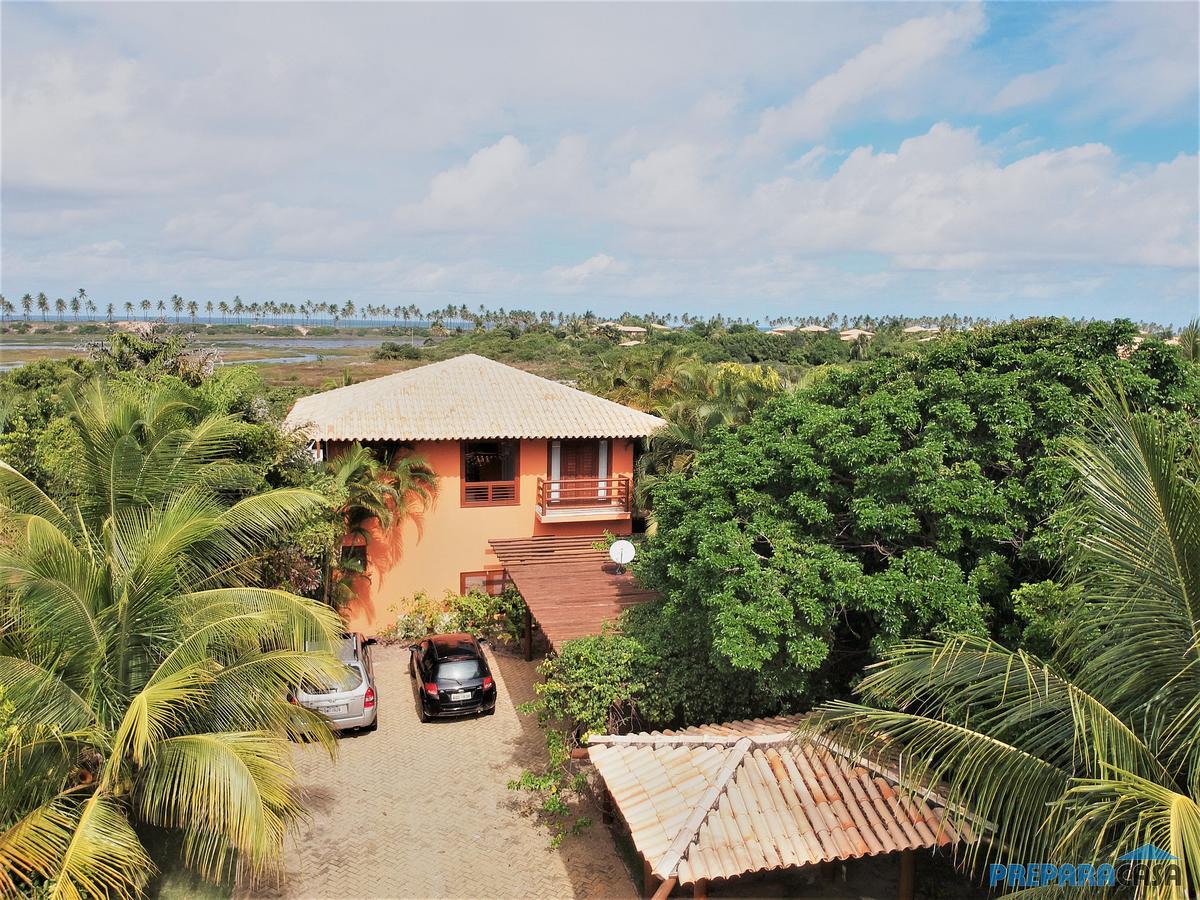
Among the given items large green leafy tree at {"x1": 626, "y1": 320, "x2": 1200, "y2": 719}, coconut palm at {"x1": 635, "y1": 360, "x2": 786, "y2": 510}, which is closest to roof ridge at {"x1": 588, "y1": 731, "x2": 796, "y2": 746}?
large green leafy tree at {"x1": 626, "y1": 320, "x2": 1200, "y2": 719}

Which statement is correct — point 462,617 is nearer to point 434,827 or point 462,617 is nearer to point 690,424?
point 690,424

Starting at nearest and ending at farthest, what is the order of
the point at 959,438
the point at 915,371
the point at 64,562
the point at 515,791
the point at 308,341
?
the point at 64,562
the point at 959,438
the point at 915,371
the point at 515,791
the point at 308,341

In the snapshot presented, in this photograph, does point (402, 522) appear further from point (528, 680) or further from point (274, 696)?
point (274, 696)

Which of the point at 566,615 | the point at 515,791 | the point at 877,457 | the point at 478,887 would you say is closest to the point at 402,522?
the point at 566,615

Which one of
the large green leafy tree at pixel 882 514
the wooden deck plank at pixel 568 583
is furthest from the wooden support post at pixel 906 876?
the wooden deck plank at pixel 568 583

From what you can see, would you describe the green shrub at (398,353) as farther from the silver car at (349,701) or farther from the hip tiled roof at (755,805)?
the hip tiled roof at (755,805)

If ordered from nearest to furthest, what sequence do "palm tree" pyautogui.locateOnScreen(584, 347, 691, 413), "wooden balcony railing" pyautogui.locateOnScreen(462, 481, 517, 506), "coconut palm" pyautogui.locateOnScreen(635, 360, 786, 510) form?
"coconut palm" pyautogui.locateOnScreen(635, 360, 786, 510) → "wooden balcony railing" pyautogui.locateOnScreen(462, 481, 517, 506) → "palm tree" pyautogui.locateOnScreen(584, 347, 691, 413)

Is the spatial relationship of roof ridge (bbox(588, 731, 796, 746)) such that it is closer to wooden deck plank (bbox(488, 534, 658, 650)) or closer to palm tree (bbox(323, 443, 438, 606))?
wooden deck plank (bbox(488, 534, 658, 650))
